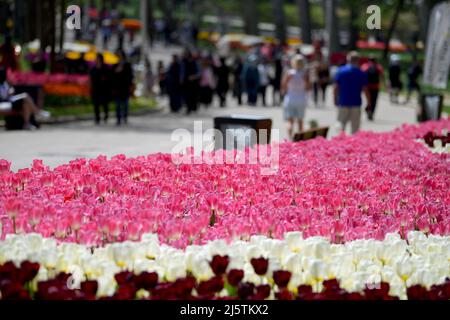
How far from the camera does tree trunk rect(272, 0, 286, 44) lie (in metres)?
89.2

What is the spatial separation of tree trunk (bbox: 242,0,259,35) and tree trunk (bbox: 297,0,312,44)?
28.4ft

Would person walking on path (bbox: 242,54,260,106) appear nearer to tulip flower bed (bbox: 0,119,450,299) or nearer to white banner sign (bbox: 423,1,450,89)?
white banner sign (bbox: 423,1,450,89)

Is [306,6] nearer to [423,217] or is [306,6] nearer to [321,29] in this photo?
[321,29]

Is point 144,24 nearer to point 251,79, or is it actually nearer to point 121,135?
point 251,79

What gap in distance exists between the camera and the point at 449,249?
289 inches

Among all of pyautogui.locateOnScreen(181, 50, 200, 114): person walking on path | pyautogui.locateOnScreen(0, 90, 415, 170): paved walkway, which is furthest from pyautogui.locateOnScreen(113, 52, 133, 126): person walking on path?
pyautogui.locateOnScreen(181, 50, 200, 114): person walking on path

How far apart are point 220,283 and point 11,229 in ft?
→ 6.31

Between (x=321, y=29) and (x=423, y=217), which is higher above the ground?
(x=423, y=217)

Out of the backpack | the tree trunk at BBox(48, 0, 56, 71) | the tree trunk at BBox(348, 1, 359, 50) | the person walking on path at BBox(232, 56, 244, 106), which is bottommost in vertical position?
the tree trunk at BBox(348, 1, 359, 50)

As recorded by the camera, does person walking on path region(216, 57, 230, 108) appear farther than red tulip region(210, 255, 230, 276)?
Yes

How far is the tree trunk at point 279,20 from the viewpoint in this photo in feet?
293

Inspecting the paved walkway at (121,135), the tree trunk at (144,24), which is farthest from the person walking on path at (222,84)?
the tree trunk at (144,24)

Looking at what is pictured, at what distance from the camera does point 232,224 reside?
7703 millimetres
